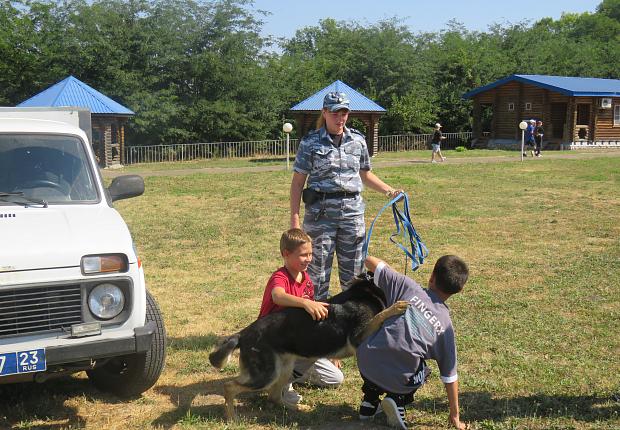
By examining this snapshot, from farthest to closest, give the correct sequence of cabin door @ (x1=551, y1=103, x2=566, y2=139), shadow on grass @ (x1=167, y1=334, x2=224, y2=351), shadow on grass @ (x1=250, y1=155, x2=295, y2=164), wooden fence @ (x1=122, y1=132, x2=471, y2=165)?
cabin door @ (x1=551, y1=103, x2=566, y2=139), wooden fence @ (x1=122, y1=132, x2=471, y2=165), shadow on grass @ (x1=250, y1=155, x2=295, y2=164), shadow on grass @ (x1=167, y1=334, x2=224, y2=351)

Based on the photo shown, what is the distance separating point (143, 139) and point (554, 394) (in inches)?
1158

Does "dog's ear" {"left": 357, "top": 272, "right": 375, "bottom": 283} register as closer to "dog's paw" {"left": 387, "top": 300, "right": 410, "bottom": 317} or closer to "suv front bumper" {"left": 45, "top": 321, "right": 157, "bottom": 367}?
"dog's paw" {"left": 387, "top": 300, "right": 410, "bottom": 317}

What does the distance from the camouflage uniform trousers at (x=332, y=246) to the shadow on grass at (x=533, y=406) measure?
3.47 ft

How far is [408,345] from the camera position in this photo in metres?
3.92

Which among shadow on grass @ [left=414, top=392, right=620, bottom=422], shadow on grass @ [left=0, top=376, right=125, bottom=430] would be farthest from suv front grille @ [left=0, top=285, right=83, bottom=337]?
shadow on grass @ [left=414, top=392, right=620, bottom=422]

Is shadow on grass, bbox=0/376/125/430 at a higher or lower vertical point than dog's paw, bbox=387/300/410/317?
lower

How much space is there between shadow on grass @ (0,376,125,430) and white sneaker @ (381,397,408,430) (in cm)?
182

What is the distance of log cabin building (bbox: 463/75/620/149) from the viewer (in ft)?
110

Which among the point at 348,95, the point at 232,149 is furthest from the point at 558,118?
the point at 232,149

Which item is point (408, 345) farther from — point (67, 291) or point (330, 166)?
point (67, 291)

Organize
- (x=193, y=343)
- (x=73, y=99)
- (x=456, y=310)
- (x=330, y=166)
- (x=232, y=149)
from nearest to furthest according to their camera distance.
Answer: (x=330, y=166) < (x=193, y=343) < (x=456, y=310) < (x=73, y=99) < (x=232, y=149)

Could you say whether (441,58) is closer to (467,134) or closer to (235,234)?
(467,134)

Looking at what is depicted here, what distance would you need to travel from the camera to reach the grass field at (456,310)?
4312 mm

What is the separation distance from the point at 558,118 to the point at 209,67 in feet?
63.2
